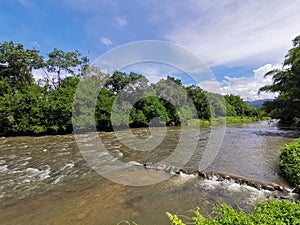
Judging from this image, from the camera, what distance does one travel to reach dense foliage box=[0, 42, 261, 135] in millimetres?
21766

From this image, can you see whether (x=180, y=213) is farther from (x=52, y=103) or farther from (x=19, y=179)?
(x=52, y=103)

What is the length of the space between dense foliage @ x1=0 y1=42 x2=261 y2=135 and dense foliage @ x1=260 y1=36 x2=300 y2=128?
15.0 metres

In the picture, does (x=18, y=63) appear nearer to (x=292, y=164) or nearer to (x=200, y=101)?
(x=200, y=101)

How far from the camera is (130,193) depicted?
241 inches

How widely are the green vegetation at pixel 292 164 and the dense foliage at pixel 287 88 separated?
12.5 metres

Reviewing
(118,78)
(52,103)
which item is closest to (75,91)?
(52,103)

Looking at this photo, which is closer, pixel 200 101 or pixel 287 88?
pixel 287 88

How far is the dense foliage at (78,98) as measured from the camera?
21.8 m

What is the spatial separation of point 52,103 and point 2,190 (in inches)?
673

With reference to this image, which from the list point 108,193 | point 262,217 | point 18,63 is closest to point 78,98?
point 18,63

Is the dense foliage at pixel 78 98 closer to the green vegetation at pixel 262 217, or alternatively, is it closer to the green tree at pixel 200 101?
the green tree at pixel 200 101

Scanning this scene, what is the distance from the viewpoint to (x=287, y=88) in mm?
18469

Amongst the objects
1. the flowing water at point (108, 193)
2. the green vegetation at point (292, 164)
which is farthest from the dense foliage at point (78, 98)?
the green vegetation at point (292, 164)

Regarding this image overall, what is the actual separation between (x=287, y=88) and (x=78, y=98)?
2141cm
